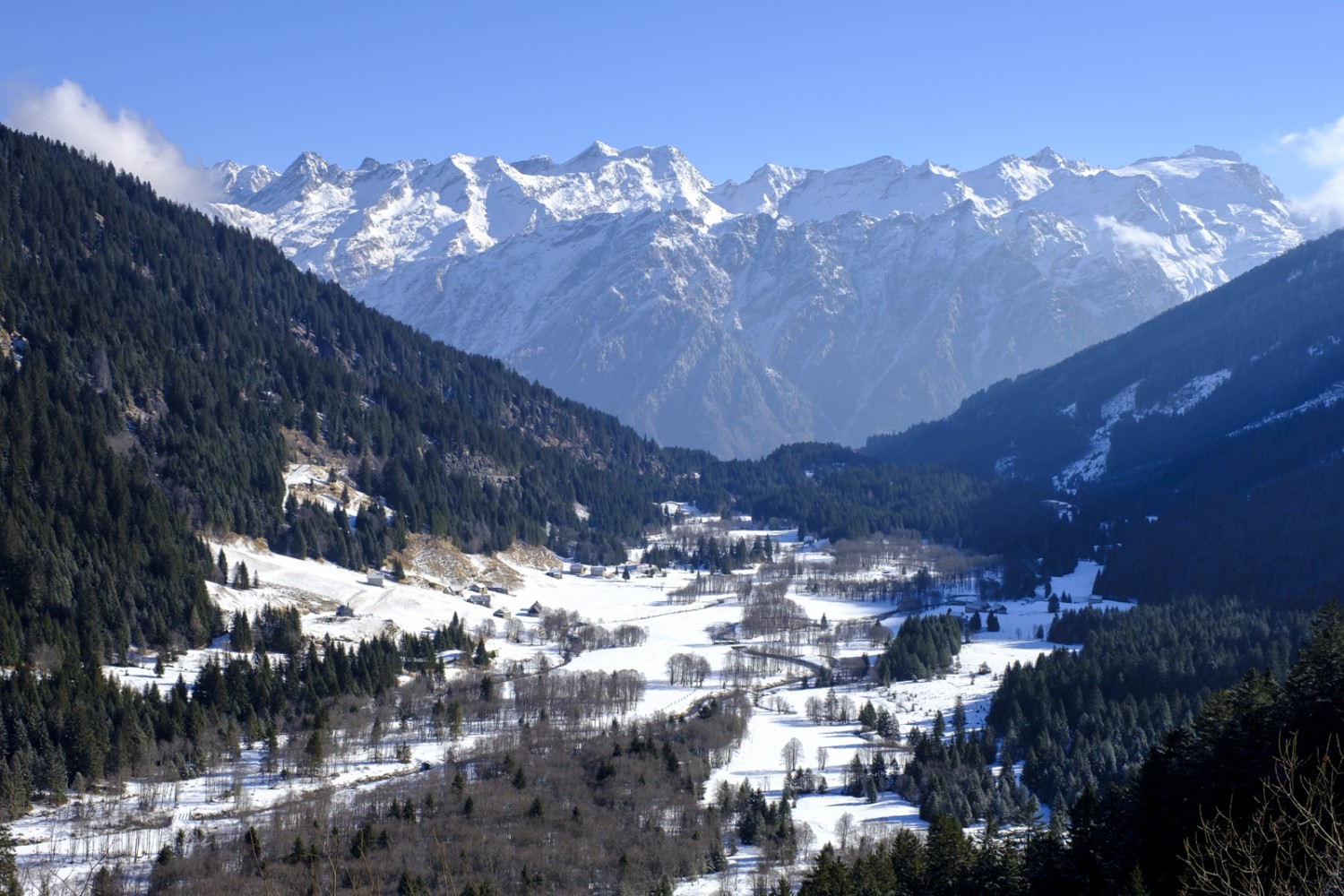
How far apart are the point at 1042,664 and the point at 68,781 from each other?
98.2 meters

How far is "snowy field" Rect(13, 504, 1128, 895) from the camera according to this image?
3531 inches

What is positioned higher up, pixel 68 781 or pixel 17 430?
pixel 17 430

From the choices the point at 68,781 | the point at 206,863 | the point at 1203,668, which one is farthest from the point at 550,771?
the point at 1203,668

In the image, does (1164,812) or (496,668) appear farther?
(496,668)

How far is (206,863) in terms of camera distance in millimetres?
81625

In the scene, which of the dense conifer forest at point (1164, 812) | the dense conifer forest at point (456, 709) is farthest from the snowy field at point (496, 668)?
the dense conifer forest at point (1164, 812)

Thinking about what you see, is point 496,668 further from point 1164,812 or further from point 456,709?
point 1164,812

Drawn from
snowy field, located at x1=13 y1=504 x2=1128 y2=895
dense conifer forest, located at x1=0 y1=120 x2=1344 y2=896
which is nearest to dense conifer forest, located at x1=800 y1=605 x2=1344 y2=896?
dense conifer forest, located at x1=0 y1=120 x2=1344 y2=896

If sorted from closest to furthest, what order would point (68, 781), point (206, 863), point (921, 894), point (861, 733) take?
point (921, 894) < point (206, 863) < point (68, 781) < point (861, 733)

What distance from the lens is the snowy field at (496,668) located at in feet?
294

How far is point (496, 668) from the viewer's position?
14525 centimetres

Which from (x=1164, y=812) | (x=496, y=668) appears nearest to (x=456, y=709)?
(x=496, y=668)

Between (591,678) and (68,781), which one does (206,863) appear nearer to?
(68,781)

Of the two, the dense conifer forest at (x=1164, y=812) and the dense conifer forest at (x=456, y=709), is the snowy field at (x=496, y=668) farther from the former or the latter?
the dense conifer forest at (x=1164, y=812)
